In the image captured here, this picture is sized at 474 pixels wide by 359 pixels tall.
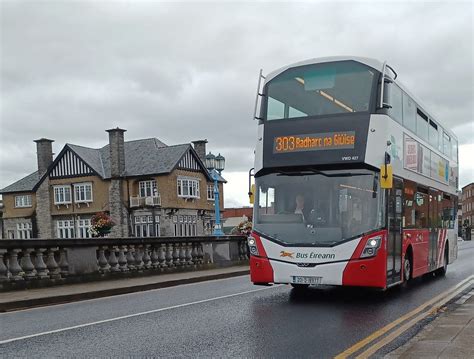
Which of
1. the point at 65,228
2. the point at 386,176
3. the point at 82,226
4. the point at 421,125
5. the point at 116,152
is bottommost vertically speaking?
the point at 65,228

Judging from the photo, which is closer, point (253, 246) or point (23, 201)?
point (253, 246)

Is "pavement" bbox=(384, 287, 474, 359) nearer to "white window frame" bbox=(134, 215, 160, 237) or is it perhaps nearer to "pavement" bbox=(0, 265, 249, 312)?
"pavement" bbox=(0, 265, 249, 312)

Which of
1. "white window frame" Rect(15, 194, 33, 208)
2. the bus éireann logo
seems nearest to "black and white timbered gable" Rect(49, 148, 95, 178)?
"white window frame" Rect(15, 194, 33, 208)

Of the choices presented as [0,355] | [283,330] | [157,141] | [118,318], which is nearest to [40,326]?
[118,318]

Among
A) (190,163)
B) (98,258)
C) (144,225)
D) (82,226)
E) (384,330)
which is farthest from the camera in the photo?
(82,226)

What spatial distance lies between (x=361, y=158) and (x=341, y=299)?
294 cm

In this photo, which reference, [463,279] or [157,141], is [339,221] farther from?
[157,141]

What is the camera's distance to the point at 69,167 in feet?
231

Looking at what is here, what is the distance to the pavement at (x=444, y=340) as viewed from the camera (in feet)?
19.6

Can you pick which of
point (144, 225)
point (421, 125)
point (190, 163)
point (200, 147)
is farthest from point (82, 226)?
point (421, 125)

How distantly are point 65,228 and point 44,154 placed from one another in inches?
415

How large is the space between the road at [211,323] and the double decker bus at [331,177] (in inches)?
29.9

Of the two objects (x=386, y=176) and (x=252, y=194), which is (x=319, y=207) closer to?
(x=386, y=176)

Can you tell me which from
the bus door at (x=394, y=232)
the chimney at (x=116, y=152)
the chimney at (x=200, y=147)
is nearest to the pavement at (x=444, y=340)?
the bus door at (x=394, y=232)
